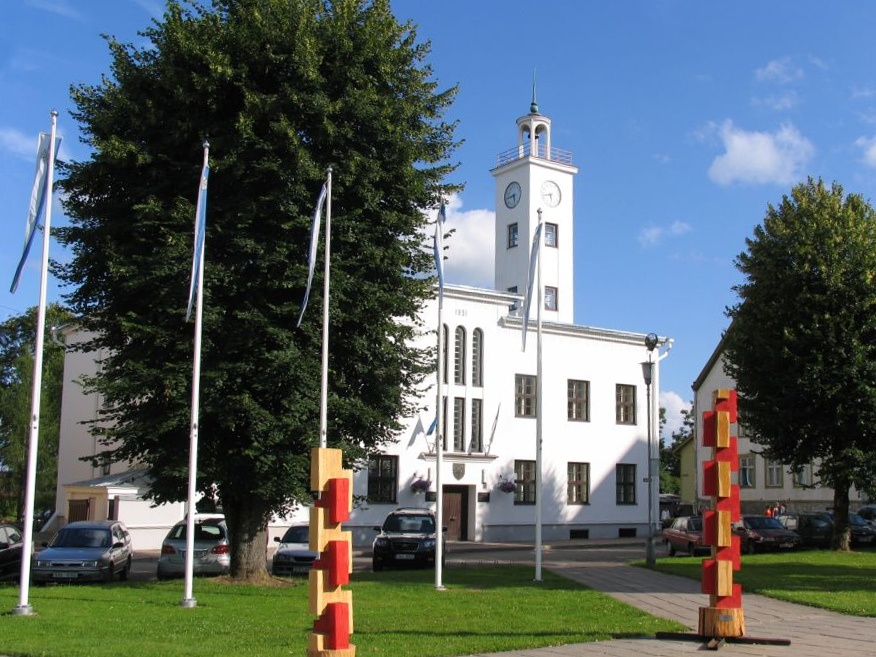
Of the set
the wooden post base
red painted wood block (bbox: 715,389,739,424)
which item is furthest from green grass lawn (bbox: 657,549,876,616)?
red painted wood block (bbox: 715,389,739,424)

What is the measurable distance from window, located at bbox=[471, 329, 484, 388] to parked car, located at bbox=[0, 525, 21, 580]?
2116 cm

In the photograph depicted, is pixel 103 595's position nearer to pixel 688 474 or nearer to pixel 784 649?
pixel 784 649

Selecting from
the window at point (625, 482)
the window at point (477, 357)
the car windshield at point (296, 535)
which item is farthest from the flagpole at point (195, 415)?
the window at point (625, 482)

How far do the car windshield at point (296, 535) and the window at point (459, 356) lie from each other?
48.3ft

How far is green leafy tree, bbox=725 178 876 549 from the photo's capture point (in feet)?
97.8

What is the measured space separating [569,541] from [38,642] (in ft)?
106

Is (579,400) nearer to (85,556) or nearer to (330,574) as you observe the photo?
(85,556)

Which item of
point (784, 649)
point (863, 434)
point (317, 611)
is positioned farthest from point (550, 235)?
point (317, 611)

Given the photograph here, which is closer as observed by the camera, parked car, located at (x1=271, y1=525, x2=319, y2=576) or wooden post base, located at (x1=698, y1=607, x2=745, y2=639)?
wooden post base, located at (x1=698, y1=607, x2=745, y2=639)

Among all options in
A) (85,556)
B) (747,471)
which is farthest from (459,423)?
(747,471)

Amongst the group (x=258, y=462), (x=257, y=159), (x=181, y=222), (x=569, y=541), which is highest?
(x=257, y=159)

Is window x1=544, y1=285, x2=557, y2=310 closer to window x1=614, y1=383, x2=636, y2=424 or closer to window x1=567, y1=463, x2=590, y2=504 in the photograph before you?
window x1=614, y1=383, x2=636, y2=424

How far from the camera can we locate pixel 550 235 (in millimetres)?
52125

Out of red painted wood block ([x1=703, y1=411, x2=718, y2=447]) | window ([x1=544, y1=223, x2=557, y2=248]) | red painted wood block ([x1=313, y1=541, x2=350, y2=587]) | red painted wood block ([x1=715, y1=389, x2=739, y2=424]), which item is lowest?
red painted wood block ([x1=313, y1=541, x2=350, y2=587])
